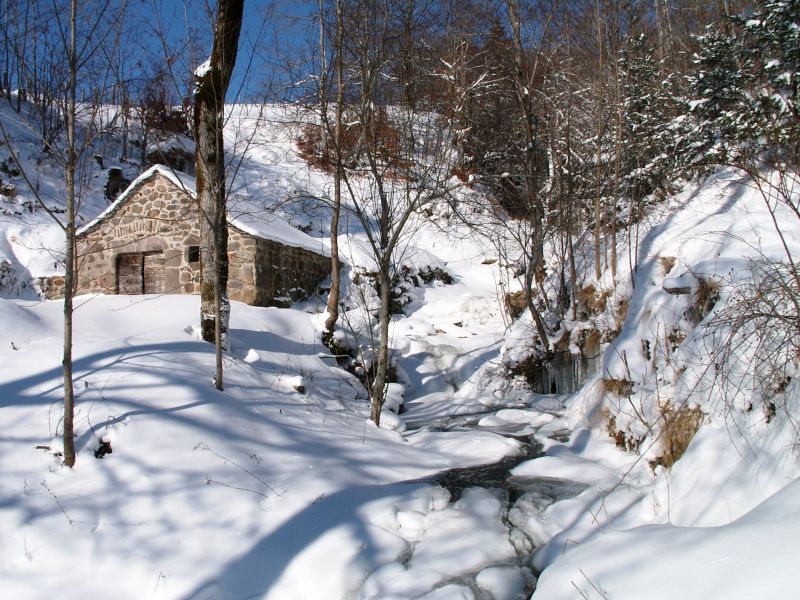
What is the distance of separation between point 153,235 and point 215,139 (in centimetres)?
673

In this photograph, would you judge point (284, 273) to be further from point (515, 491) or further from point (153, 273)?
point (515, 491)

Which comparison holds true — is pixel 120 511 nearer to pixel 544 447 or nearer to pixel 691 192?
pixel 544 447

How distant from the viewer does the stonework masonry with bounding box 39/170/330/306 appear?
40.2 feet

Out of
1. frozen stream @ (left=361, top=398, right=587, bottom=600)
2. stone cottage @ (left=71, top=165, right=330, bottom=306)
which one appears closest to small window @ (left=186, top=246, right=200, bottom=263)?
stone cottage @ (left=71, top=165, right=330, bottom=306)

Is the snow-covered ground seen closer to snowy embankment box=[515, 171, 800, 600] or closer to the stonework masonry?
snowy embankment box=[515, 171, 800, 600]

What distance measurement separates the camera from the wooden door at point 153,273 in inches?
495

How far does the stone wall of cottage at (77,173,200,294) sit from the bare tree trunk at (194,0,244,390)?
213 inches

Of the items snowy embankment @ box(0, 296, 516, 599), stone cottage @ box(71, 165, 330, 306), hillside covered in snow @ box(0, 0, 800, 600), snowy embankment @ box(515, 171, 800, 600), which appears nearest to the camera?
snowy embankment @ box(515, 171, 800, 600)

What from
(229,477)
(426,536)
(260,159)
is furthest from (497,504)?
(260,159)

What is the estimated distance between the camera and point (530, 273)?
32.8ft

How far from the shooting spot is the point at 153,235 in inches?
492

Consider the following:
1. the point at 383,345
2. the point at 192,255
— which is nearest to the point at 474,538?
the point at 383,345

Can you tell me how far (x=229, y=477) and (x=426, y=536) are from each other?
1.55 metres

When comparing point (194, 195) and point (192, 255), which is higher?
point (194, 195)
